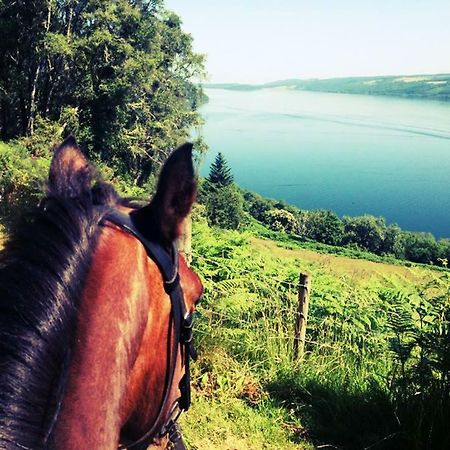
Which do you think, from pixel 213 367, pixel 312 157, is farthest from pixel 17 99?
pixel 312 157

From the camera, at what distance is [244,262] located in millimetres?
6633

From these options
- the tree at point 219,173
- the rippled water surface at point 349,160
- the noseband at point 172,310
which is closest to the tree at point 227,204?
the tree at point 219,173

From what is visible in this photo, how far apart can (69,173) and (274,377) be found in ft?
13.2

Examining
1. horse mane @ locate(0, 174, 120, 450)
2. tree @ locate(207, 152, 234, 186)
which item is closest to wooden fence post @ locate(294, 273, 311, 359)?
horse mane @ locate(0, 174, 120, 450)

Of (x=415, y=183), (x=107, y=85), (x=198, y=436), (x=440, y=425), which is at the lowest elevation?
(x=415, y=183)

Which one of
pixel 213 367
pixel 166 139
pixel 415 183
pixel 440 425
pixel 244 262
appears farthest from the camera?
pixel 415 183

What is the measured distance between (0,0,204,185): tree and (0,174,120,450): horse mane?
2513 cm

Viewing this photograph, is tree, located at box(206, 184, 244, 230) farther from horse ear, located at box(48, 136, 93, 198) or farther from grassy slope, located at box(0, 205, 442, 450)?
horse ear, located at box(48, 136, 93, 198)

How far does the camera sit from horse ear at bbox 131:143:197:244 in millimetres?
1045

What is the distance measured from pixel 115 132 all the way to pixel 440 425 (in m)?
26.4

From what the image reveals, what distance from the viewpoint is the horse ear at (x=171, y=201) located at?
3.43 ft

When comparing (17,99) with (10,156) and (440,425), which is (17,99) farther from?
(440,425)

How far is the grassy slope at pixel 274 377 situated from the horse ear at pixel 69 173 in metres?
3.34

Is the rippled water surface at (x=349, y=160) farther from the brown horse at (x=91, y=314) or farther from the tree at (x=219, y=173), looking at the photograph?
the brown horse at (x=91, y=314)
